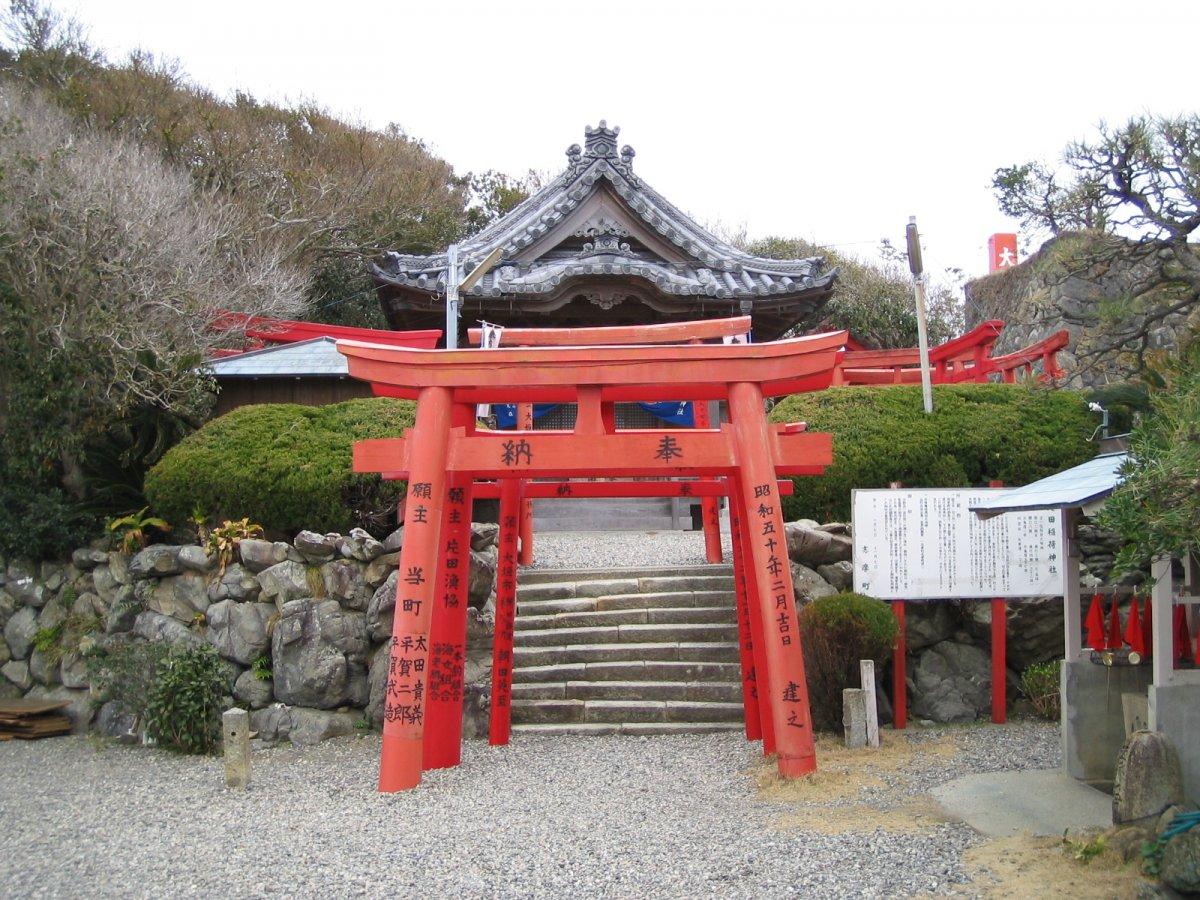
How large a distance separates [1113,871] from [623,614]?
6654mm

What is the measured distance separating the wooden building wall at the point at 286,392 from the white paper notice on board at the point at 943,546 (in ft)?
25.6

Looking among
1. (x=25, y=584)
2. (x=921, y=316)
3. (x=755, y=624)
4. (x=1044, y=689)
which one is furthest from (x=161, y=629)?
(x=921, y=316)

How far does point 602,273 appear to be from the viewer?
631 inches

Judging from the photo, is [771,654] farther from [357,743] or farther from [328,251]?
[328,251]

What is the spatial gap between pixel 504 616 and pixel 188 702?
128 inches

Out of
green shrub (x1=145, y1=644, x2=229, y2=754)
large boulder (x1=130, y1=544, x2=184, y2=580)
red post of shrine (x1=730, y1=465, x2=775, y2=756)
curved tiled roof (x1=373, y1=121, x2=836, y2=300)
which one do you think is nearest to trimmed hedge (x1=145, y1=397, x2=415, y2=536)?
large boulder (x1=130, y1=544, x2=184, y2=580)

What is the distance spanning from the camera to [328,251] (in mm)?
28734

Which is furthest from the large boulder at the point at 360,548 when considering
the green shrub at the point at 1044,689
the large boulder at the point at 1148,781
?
the large boulder at the point at 1148,781

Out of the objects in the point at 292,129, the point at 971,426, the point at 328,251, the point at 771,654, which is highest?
the point at 292,129

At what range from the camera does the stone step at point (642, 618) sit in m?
11.9

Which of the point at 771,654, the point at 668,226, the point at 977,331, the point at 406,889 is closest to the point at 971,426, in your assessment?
the point at 977,331

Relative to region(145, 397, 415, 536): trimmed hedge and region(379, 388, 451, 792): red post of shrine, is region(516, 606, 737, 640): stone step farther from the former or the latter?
region(379, 388, 451, 792): red post of shrine

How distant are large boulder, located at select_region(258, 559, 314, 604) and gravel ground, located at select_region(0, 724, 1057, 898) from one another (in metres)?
1.69

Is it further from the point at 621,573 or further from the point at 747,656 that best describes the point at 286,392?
the point at 747,656
